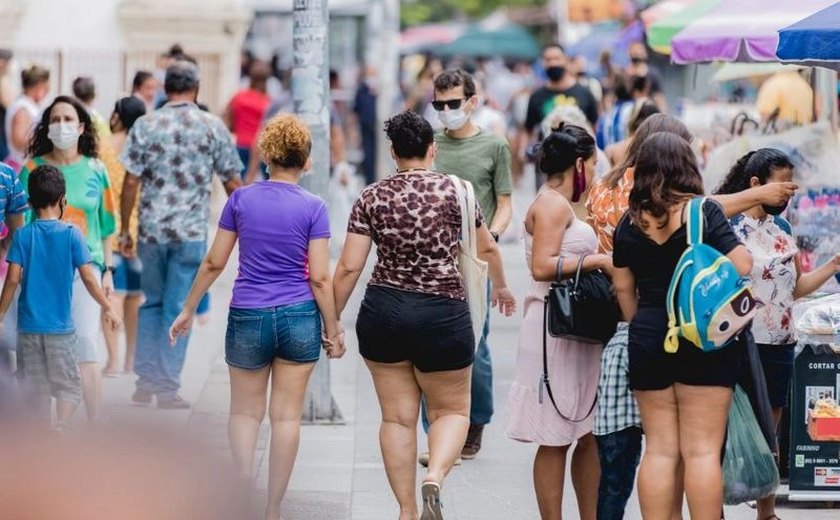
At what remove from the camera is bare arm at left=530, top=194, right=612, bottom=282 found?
688cm

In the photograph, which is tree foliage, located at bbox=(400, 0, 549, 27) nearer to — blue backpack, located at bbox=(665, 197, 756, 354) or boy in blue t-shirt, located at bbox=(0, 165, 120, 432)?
boy in blue t-shirt, located at bbox=(0, 165, 120, 432)

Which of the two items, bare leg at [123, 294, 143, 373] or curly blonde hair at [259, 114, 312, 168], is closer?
curly blonde hair at [259, 114, 312, 168]

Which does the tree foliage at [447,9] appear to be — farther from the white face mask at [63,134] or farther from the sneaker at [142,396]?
the white face mask at [63,134]

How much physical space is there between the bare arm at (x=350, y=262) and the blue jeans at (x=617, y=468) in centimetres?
127

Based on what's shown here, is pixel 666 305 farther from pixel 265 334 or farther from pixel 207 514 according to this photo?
pixel 207 514

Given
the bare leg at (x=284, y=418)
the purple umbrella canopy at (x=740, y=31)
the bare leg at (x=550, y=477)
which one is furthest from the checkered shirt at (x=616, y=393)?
the purple umbrella canopy at (x=740, y=31)

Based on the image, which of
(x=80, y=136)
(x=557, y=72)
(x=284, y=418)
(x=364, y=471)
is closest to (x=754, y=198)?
(x=284, y=418)

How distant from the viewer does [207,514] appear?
3389mm

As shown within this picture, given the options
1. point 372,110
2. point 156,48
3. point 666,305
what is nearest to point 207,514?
point 666,305

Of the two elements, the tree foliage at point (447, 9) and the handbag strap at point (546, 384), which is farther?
the tree foliage at point (447, 9)

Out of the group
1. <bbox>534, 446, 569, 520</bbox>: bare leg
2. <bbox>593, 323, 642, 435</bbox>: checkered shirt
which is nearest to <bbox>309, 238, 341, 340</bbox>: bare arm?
<bbox>534, 446, 569, 520</bbox>: bare leg

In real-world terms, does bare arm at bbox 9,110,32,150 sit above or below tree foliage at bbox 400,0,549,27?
below

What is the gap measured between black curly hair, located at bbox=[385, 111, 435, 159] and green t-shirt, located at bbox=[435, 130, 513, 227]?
1.66 m

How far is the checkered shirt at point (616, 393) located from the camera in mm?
6645
